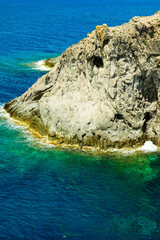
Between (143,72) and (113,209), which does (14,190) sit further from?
(143,72)

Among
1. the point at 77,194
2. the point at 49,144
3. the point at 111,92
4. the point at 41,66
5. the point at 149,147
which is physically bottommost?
the point at 77,194

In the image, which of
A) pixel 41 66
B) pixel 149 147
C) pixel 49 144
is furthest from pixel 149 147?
pixel 41 66

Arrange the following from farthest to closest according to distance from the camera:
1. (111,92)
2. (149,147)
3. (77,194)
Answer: (111,92), (149,147), (77,194)

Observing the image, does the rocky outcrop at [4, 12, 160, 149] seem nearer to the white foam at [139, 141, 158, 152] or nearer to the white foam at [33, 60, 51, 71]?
the white foam at [139, 141, 158, 152]

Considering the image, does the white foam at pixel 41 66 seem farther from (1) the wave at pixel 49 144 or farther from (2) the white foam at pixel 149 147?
(2) the white foam at pixel 149 147

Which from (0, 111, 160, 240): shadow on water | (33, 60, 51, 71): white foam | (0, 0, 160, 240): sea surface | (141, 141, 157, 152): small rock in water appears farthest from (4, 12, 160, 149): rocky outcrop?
(33, 60, 51, 71): white foam

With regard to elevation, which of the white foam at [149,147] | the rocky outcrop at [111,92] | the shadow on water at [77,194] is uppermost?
the rocky outcrop at [111,92]

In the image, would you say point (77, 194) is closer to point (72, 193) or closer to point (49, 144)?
point (72, 193)

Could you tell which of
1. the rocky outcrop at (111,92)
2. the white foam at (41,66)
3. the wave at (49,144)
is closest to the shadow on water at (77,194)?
the wave at (49,144)
